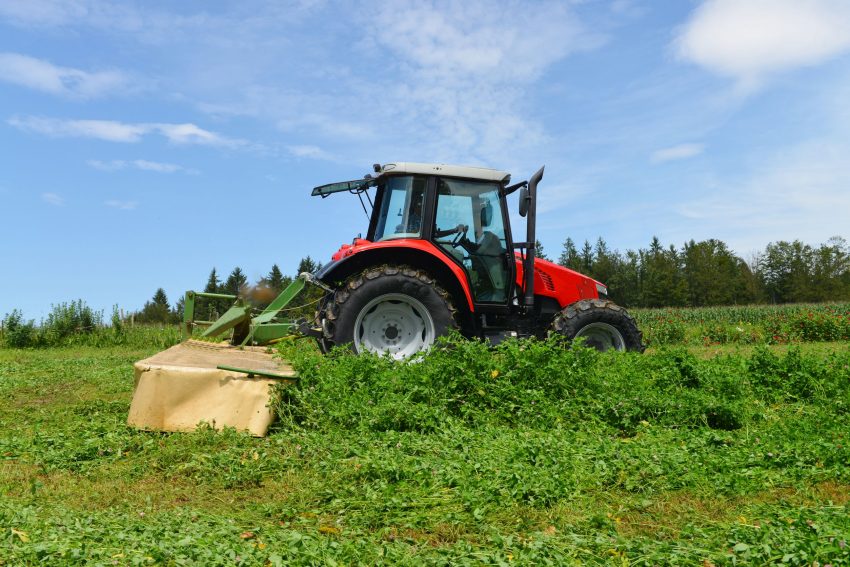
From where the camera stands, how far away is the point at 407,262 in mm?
7070

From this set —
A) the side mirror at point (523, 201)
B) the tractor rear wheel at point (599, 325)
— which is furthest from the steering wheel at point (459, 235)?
the tractor rear wheel at point (599, 325)

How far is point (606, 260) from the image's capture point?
6594 cm

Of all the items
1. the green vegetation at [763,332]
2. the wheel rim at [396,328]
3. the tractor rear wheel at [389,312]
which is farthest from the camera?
the green vegetation at [763,332]

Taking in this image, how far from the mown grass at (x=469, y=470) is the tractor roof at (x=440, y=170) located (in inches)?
93.7

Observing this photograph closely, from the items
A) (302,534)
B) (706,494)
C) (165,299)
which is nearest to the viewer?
(302,534)

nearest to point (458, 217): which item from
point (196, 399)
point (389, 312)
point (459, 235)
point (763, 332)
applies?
point (459, 235)

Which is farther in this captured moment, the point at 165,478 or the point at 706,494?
the point at 165,478

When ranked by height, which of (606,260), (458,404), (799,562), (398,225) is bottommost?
(799,562)

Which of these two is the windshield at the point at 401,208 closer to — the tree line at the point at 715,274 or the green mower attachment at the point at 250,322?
the green mower attachment at the point at 250,322

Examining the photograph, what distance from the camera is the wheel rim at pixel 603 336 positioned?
7680 millimetres

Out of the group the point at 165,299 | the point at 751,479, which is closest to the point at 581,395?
the point at 751,479

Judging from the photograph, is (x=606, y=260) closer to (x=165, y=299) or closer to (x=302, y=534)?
(x=165, y=299)

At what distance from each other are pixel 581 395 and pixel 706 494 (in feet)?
6.38

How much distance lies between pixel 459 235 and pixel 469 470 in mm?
3783
